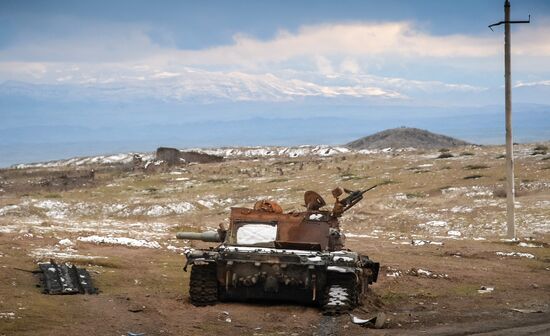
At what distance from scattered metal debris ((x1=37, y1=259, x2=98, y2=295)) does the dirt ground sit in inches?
13.4

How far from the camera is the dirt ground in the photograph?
15.4m

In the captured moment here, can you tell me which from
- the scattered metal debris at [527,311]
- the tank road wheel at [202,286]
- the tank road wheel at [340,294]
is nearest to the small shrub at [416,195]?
the scattered metal debris at [527,311]

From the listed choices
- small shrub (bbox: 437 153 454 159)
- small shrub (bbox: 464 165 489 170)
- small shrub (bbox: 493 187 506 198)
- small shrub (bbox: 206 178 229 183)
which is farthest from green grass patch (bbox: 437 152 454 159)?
small shrub (bbox: 493 187 506 198)

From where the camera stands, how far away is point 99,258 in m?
23.5

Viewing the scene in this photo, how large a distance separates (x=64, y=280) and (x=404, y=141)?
8873 cm

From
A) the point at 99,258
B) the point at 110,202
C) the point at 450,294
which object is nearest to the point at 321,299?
the point at 450,294

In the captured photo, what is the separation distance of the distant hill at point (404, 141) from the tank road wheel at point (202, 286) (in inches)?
3268

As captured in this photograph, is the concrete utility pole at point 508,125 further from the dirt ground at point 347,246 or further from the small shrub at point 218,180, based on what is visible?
the small shrub at point 218,180

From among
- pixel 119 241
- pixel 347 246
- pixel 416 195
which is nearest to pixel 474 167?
pixel 416 195

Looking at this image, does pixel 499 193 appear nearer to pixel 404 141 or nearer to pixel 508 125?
pixel 508 125

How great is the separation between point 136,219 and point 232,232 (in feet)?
88.8

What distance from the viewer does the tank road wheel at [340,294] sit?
53.3 ft

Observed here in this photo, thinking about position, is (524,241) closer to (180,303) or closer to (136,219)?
(180,303)

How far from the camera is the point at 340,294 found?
53.8ft
